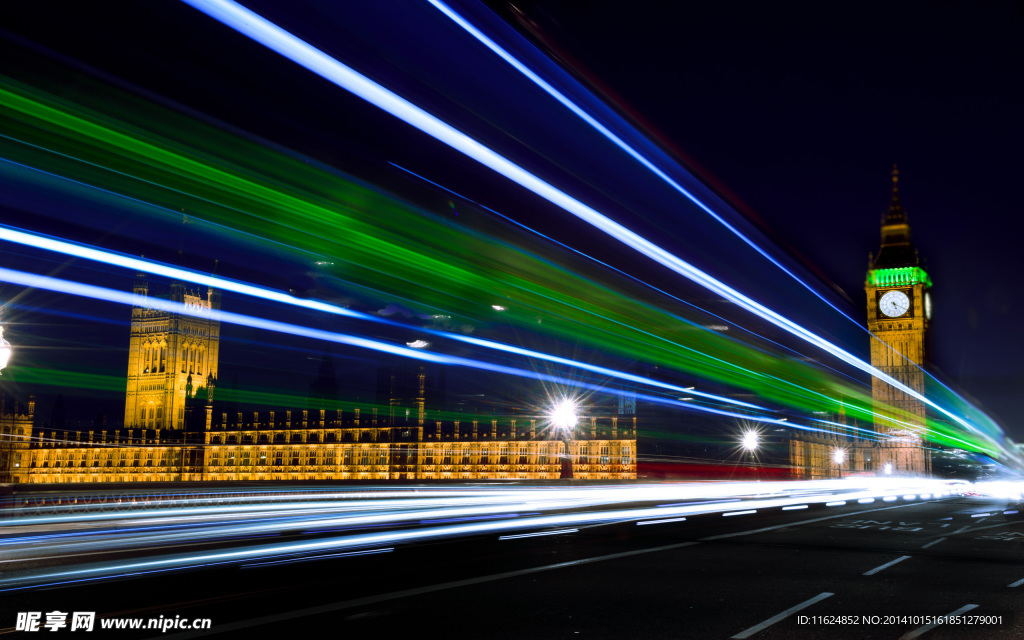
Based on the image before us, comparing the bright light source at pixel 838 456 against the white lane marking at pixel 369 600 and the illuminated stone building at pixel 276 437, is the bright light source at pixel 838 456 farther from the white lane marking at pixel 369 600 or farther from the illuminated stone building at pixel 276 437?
the white lane marking at pixel 369 600

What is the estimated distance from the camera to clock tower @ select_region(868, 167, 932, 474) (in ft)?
411

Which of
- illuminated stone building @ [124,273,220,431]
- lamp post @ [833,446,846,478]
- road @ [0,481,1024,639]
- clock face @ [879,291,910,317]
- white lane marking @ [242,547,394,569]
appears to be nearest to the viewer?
road @ [0,481,1024,639]

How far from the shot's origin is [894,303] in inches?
5256

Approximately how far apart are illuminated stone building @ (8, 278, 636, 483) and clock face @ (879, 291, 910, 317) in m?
74.2

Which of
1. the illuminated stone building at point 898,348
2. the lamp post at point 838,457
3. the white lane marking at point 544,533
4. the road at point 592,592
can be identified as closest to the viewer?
the road at point 592,592

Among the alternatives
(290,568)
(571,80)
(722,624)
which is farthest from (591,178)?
(722,624)

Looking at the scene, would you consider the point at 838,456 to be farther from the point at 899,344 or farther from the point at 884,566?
the point at 884,566

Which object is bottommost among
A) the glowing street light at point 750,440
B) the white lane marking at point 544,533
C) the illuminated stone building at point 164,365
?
the white lane marking at point 544,533

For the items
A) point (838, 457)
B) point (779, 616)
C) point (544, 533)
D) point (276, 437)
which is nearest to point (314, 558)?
point (544, 533)

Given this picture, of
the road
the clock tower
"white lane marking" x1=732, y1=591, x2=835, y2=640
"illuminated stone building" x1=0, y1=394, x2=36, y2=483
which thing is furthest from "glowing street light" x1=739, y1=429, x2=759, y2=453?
the clock tower

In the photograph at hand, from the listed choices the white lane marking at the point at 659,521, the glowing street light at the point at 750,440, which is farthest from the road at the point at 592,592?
the glowing street light at the point at 750,440

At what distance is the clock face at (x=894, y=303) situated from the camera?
13262 cm

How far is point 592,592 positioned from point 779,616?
2.36 metres

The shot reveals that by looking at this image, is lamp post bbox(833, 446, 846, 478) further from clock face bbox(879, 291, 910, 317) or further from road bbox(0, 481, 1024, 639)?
road bbox(0, 481, 1024, 639)
